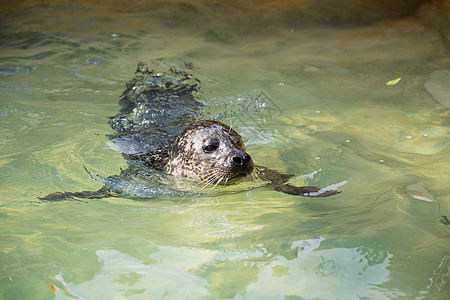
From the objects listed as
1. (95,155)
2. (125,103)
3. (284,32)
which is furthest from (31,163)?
(284,32)

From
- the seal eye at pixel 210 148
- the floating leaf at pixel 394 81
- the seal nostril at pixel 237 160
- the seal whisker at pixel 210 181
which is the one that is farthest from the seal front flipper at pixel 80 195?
the floating leaf at pixel 394 81

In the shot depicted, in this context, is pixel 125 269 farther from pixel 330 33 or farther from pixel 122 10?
pixel 122 10

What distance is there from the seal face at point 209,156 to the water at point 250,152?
9.3 inches

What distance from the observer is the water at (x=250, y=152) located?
2.53 m

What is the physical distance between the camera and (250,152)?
5090 mm

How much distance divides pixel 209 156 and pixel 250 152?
0.90 m

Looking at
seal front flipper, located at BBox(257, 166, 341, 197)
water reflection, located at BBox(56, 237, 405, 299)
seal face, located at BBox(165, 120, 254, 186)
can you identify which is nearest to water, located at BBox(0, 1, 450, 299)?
water reflection, located at BBox(56, 237, 405, 299)

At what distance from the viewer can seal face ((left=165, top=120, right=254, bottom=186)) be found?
4027 millimetres

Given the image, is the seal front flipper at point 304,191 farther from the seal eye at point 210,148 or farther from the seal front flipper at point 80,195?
the seal front flipper at point 80,195

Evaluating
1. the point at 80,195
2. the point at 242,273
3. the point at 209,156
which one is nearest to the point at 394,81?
the point at 209,156

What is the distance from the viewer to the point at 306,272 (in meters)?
2.51

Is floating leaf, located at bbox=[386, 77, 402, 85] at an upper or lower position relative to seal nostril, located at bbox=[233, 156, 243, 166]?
lower

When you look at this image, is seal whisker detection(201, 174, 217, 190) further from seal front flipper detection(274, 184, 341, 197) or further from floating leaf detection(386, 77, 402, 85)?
floating leaf detection(386, 77, 402, 85)

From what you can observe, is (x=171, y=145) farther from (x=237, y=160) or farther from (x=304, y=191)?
(x=304, y=191)
